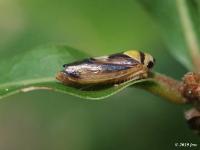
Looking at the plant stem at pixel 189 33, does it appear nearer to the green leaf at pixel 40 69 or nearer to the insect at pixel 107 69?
the insect at pixel 107 69

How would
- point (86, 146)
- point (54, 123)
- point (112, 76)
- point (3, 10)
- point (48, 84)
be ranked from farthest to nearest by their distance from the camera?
point (3, 10), point (54, 123), point (86, 146), point (112, 76), point (48, 84)

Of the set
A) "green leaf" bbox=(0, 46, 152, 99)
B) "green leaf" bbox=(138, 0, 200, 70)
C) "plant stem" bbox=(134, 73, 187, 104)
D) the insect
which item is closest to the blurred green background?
"green leaf" bbox=(138, 0, 200, 70)

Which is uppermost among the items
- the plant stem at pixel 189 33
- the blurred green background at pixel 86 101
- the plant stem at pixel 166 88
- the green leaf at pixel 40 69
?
the blurred green background at pixel 86 101

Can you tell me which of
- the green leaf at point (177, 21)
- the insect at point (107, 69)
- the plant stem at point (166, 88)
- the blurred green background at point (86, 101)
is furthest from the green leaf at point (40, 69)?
the blurred green background at point (86, 101)

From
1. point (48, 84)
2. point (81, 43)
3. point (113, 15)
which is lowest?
point (48, 84)

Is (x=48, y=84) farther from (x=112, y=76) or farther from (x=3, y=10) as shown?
(x=3, y=10)

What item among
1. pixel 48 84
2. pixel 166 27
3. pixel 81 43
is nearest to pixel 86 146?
pixel 81 43

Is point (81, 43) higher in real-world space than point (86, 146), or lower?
higher
